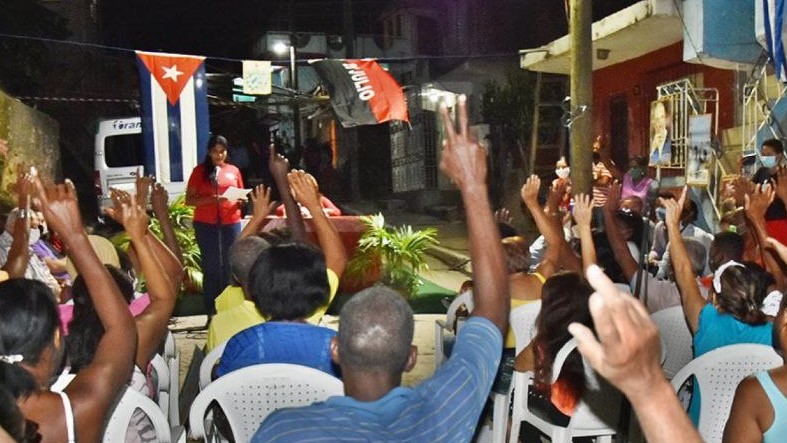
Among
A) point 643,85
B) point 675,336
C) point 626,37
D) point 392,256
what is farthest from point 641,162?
point 675,336

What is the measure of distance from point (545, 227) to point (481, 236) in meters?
2.90

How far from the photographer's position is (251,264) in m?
4.45

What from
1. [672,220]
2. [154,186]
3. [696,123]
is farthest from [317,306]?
[696,123]

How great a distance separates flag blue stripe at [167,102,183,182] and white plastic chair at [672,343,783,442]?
21.5 feet

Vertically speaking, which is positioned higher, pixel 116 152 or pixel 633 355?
pixel 116 152

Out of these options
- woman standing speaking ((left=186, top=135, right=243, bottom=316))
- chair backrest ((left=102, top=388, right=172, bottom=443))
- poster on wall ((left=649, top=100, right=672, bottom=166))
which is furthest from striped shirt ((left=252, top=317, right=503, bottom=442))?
poster on wall ((left=649, top=100, right=672, bottom=166))

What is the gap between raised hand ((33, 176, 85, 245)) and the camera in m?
2.71

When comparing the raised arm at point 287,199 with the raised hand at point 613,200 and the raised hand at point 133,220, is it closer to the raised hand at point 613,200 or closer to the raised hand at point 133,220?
the raised hand at point 133,220

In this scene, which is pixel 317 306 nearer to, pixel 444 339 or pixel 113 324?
pixel 113 324

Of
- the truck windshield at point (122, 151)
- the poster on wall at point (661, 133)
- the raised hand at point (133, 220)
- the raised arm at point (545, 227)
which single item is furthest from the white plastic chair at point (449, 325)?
the truck windshield at point (122, 151)

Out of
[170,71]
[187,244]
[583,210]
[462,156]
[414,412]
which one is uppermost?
[170,71]

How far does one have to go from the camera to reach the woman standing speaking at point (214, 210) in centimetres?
864

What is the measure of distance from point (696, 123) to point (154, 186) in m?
6.23

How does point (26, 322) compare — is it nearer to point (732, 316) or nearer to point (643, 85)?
point (732, 316)
